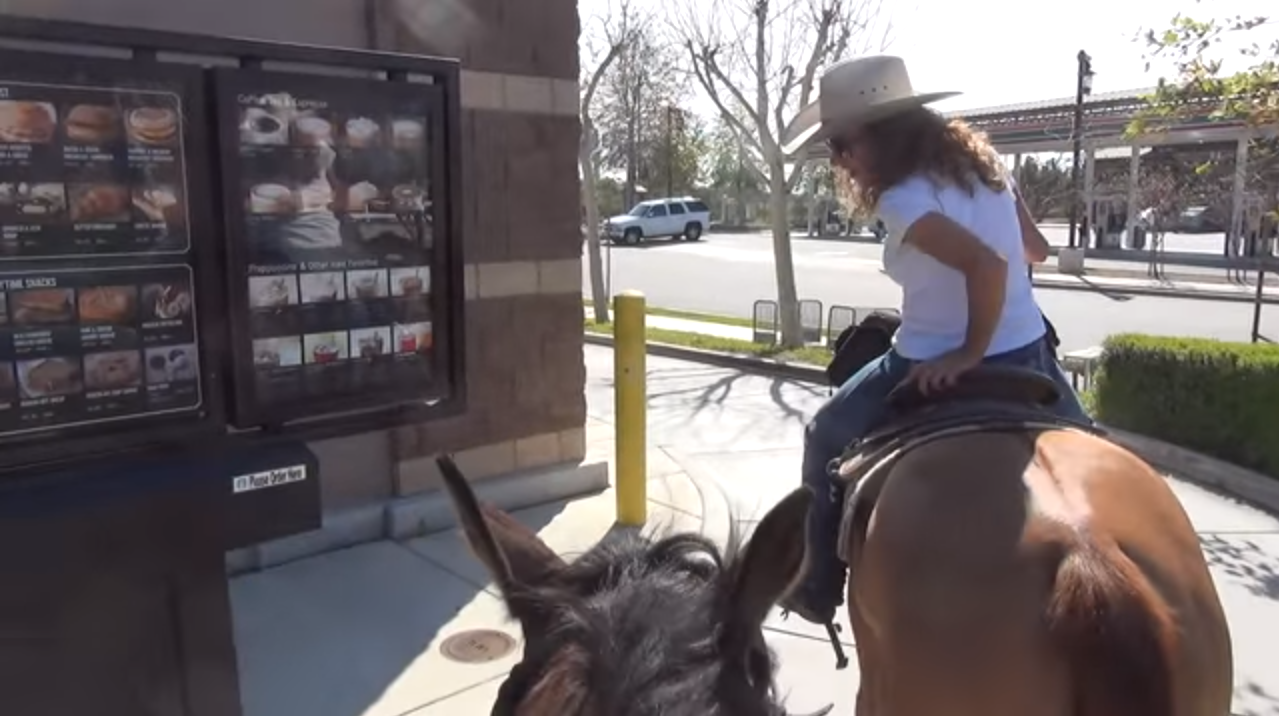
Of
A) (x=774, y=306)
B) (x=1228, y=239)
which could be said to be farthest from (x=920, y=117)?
(x=1228, y=239)

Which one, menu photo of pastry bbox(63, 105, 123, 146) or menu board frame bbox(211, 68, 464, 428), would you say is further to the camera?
menu board frame bbox(211, 68, 464, 428)

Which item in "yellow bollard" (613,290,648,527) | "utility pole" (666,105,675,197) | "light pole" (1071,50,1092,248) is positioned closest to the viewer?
"yellow bollard" (613,290,648,527)

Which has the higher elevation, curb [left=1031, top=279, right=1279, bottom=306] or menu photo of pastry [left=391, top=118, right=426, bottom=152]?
menu photo of pastry [left=391, top=118, right=426, bottom=152]

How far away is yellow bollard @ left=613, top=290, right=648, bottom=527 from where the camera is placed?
592 cm

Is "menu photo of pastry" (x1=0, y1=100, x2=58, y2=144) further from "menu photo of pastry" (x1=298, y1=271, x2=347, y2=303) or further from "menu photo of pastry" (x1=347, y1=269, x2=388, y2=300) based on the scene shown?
"menu photo of pastry" (x1=347, y1=269, x2=388, y2=300)

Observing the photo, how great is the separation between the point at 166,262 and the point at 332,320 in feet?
1.67

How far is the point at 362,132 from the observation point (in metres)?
2.77

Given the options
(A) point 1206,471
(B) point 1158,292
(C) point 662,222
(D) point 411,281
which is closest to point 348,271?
(D) point 411,281

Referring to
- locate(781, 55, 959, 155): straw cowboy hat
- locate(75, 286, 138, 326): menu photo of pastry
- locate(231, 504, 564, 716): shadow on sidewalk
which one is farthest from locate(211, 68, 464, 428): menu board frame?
locate(781, 55, 959, 155): straw cowboy hat

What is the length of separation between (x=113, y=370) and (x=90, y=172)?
1.58ft

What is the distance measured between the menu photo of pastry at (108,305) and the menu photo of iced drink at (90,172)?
0.09m

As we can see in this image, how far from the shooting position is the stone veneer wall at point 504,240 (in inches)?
225

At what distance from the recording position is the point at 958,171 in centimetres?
289

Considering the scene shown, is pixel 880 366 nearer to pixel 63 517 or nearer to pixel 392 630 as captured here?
pixel 63 517
